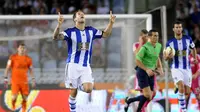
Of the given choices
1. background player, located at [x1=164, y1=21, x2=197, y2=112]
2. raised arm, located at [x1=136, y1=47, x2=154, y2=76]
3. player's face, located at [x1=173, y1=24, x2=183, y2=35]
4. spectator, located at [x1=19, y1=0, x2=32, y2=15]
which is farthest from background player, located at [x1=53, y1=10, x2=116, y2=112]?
spectator, located at [x1=19, y1=0, x2=32, y2=15]

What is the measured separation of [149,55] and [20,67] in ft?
11.7

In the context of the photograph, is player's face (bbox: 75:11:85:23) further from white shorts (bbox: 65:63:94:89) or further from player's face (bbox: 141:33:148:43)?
player's face (bbox: 141:33:148:43)

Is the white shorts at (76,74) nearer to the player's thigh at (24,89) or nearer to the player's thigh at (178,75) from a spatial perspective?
the player's thigh at (178,75)

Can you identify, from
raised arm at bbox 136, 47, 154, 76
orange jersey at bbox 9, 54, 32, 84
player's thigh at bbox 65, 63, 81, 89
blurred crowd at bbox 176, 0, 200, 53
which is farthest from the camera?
blurred crowd at bbox 176, 0, 200, 53

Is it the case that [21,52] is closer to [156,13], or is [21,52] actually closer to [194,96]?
[156,13]

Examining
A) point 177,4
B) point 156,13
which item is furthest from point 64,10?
point 156,13

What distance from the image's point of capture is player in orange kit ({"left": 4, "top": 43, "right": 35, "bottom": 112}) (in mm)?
14188

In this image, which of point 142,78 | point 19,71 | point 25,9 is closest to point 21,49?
point 19,71

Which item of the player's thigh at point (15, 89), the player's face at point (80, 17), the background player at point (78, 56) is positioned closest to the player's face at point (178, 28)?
the background player at point (78, 56)

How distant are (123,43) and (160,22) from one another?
1019 mm

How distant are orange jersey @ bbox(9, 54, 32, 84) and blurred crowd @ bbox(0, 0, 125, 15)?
4376 mm

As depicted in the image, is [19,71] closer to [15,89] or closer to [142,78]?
[15,89]

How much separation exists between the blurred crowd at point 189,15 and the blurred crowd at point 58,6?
6.90 ft

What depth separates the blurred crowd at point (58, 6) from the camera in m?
19.0
